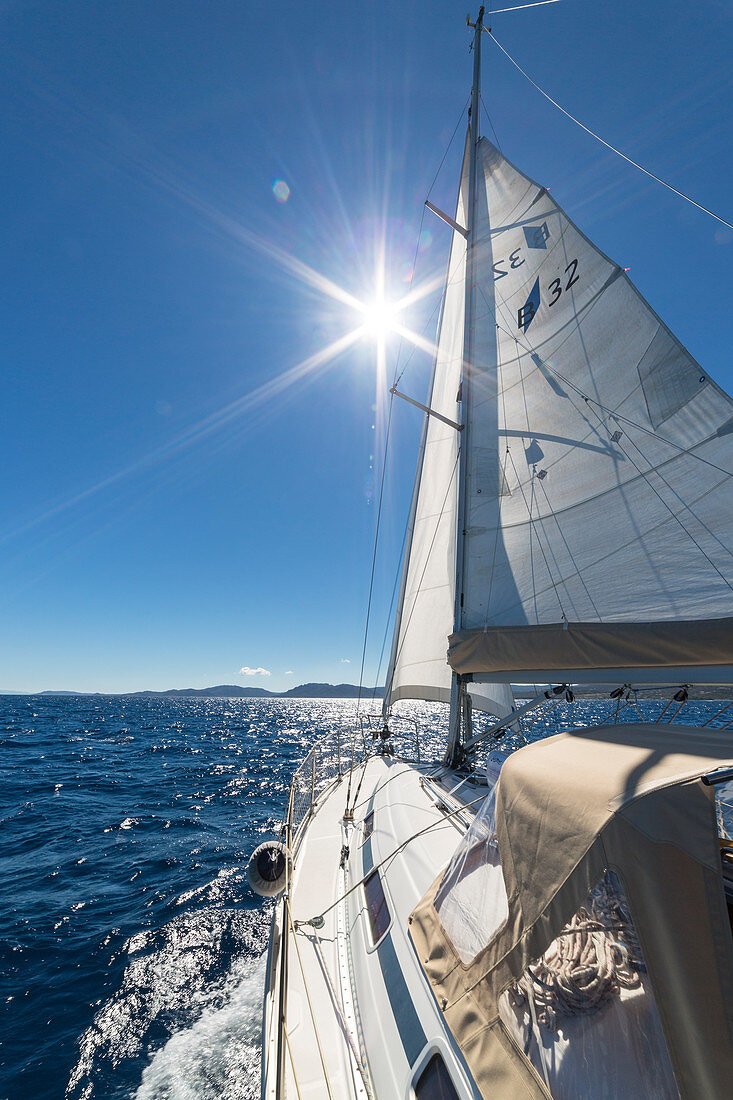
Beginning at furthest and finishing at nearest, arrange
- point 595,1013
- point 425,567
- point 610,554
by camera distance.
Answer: point 425,567 → point 610,554 → point 595,1013

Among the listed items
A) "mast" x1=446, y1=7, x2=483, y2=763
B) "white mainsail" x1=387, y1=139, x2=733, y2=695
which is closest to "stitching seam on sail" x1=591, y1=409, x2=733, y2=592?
"white mainsail" x1=387, y1=139, x2=733, y2=695

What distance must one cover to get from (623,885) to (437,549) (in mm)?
7177

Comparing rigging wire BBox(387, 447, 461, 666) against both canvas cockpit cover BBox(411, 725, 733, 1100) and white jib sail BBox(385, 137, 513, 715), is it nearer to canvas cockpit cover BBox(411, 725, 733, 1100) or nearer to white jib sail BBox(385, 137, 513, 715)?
white jib sail BBox(385, 137, 513, 715)

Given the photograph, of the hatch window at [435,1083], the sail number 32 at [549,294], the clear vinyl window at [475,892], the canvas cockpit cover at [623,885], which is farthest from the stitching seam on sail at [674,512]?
the hatch window at [435,1083]

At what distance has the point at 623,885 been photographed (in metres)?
Result: 1.68

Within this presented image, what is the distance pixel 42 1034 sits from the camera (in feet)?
16.5

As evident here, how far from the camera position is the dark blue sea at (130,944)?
4.63 metres

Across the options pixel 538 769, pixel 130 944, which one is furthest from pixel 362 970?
pixel 130 944

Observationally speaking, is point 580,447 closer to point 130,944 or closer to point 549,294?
point 549,294

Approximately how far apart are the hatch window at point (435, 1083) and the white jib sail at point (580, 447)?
3.95 meters

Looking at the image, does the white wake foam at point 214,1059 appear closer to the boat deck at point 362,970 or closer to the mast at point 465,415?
the boat deck at point 362,970

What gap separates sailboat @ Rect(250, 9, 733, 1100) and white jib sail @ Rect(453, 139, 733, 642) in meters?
0.03

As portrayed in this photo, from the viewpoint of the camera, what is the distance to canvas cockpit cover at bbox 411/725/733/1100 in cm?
146

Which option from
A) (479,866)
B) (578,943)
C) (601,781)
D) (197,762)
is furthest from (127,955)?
(197,762)
